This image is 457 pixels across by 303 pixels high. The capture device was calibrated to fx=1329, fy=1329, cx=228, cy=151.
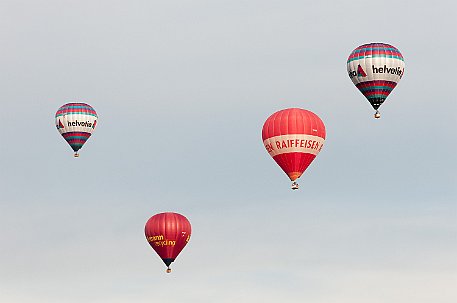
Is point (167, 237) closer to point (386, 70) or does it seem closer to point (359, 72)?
point (359, 72)

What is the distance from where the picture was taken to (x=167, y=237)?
102250 mm

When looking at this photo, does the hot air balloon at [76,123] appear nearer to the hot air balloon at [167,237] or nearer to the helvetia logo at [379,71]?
the hot air balloon at [167,237]

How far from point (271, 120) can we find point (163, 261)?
1938 cm

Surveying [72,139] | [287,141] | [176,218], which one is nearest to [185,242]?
[176,218]

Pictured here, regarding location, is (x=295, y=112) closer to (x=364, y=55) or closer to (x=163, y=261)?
(x=364, y=55)

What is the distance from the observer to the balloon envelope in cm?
8938

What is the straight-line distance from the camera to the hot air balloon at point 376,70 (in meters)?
89.4

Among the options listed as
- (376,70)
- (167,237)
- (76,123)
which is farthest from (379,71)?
(76,123)

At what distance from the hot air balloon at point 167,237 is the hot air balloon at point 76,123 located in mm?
9254

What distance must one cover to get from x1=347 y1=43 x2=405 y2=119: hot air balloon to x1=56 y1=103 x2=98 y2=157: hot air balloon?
25.1m

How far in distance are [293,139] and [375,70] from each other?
754 centimetres

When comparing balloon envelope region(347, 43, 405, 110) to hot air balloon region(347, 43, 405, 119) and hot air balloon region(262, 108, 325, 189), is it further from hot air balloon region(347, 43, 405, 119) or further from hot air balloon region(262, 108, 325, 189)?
hot air balloon region(262, 108, 325, 189)

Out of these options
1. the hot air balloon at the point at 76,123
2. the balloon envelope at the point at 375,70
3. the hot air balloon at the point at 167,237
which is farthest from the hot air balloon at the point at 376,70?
the hot air balloon at the point at 76,123

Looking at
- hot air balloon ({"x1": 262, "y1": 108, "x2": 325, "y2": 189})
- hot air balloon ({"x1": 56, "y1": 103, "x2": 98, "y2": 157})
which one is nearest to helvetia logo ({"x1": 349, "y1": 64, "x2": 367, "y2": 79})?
hot air balloon ({"x1": 262, "y1": 108, "x2": 325, "y2": 189})
